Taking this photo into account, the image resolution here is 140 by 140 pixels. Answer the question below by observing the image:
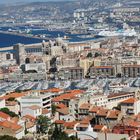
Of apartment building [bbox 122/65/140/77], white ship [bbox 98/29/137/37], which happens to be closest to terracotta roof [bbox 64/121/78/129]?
apartment building [bbox 122/65/140/77]

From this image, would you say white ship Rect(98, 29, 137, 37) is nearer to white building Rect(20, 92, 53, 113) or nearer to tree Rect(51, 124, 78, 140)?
white building Rect(20, 92, 53, 113)

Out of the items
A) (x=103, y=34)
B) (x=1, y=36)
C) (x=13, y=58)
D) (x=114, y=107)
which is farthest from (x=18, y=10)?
(x=114, y=107)

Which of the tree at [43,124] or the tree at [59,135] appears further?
the tree at [43,124]

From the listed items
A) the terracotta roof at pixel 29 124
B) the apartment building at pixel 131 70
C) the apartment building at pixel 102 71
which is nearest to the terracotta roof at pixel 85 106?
the terracotta roof at pixel 29 124

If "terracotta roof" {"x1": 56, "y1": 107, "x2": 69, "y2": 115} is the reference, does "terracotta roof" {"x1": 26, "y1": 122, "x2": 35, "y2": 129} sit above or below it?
above

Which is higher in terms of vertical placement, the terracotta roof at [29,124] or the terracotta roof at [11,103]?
the terracotta roof at [11,103]

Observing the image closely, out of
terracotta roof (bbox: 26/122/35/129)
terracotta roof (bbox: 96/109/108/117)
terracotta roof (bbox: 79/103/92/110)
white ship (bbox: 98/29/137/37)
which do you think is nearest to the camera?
terracotta roof (bbox: 26/122/35/129)

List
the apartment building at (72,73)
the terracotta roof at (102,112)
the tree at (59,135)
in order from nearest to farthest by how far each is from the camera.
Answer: the tree at (59,135), the terracotta roof at (102,112), the apartment building at (72,73)

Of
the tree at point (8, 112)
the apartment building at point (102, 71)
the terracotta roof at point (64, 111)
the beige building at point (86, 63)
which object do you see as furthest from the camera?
the beige building at point (86, 63)

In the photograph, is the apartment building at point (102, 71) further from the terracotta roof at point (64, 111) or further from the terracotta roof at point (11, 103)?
the terracotta roof at point (64, 111)

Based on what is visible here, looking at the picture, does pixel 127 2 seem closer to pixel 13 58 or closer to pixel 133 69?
pixel 13 58

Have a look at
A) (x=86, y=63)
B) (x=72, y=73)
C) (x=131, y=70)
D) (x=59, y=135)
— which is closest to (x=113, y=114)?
(x=59, y=135)
